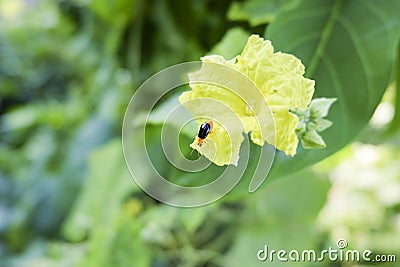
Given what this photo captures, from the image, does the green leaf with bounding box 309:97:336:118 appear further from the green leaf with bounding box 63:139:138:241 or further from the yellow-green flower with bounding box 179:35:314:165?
the green leaf with bounding box 63:139:138:241

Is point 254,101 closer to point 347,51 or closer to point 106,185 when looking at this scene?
point 347,51

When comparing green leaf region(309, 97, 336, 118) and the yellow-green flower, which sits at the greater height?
green leaf region(309, 97, 336, 118)

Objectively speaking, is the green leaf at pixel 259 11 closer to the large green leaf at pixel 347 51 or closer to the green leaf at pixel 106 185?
the large green leaf at pixel 347 51

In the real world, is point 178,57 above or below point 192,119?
above

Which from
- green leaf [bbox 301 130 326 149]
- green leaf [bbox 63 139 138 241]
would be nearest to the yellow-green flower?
green leaf [bbox 301 130 326 149]

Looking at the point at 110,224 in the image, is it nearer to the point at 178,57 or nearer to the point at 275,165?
the point at 178,57

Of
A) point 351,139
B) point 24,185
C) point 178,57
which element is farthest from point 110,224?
point 24,185

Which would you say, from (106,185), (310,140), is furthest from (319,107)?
(106,185)
